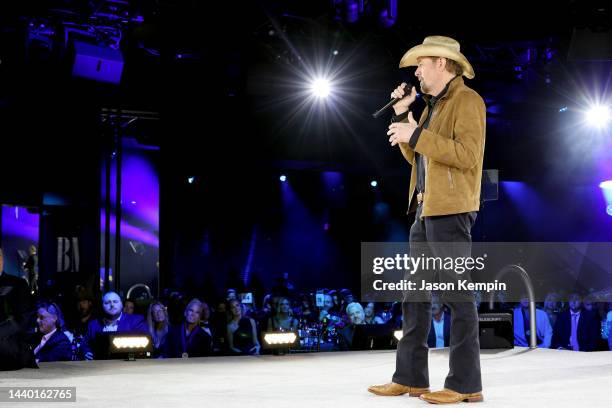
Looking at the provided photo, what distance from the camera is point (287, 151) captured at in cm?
1041

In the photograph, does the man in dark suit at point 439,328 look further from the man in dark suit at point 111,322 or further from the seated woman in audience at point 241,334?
the man in dark suit at point 111,322

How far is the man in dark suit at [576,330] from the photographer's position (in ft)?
33.0

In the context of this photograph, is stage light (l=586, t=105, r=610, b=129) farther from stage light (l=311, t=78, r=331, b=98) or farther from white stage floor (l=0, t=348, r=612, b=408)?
white stage floor (l=0, t=348, r=612, b=408)

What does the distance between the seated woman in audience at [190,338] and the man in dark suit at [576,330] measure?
446 centimetres

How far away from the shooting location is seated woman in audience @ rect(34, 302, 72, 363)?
6.61 m

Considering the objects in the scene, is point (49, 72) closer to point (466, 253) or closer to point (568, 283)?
point (466, 253)

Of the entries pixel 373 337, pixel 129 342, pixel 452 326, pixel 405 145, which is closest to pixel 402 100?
pixel 405 145

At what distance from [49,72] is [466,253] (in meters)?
6.30

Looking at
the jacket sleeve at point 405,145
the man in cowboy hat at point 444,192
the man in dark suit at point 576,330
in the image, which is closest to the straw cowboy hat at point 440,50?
the man in cowboy hat at point 444,192

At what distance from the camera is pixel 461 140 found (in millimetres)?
2926

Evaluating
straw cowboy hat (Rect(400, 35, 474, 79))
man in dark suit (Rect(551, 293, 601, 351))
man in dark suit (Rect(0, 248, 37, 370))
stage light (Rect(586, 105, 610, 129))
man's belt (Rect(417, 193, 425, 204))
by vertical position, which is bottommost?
man in dark suit (Rect(551, 293, 601, 351))

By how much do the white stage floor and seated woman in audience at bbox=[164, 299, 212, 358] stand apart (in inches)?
133

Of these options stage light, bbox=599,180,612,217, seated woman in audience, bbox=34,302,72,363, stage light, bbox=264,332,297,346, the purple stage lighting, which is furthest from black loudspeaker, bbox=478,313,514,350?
stage light, bbox=599,180,612,217

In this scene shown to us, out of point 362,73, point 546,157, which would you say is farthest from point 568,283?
point 362,73
